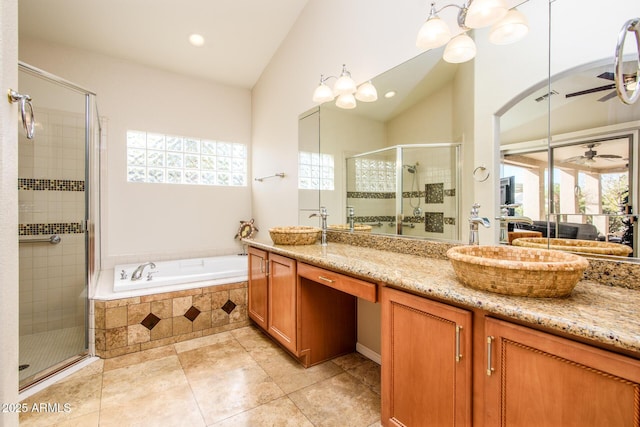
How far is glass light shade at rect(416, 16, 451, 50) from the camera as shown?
1.47 meters

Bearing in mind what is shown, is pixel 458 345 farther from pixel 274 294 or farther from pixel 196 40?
pixel 196 40

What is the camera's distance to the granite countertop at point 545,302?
655mm

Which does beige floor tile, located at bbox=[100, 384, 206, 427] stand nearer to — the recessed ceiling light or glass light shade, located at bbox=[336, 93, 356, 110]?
glass light shade, located at bbox=[336, 93, 356, 110]

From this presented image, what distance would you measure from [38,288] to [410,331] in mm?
2983

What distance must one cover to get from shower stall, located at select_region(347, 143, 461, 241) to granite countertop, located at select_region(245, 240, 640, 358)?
1.03 ft

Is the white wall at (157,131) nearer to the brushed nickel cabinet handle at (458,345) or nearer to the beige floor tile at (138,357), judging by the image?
the beige floor tile at (138,357)

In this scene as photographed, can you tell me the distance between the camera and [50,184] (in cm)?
244

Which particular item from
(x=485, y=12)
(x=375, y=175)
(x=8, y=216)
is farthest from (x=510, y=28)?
(x=8, y=216)

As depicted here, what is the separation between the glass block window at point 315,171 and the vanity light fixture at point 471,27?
1160mm

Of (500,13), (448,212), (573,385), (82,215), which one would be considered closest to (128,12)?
(82,215)

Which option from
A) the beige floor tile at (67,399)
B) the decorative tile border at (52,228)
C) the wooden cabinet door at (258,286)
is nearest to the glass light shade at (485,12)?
the wooden cabinet door at (258,286)

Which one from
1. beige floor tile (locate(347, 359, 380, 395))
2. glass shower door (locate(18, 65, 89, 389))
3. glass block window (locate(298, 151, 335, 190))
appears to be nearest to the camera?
beige floor tile (locate(347, 359, 380, 395))

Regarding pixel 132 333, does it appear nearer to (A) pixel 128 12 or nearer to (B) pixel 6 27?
(B) pixel 6 27

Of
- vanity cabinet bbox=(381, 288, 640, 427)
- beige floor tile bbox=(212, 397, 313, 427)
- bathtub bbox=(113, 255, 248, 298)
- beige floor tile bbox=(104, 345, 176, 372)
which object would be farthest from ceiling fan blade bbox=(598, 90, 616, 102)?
beige floor tile bbox=(104, 345, 176, 372)
